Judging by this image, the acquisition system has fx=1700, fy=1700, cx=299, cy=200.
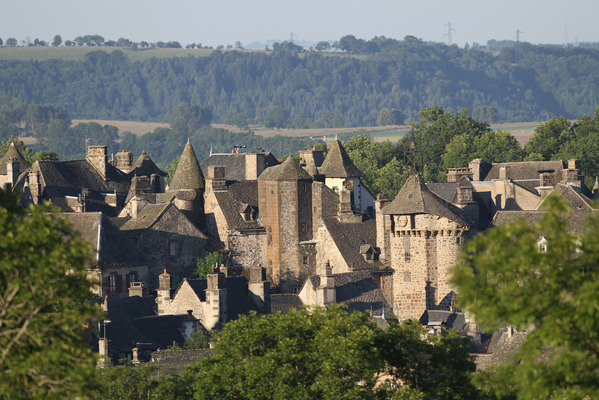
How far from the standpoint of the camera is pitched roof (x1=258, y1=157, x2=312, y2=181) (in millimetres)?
104562

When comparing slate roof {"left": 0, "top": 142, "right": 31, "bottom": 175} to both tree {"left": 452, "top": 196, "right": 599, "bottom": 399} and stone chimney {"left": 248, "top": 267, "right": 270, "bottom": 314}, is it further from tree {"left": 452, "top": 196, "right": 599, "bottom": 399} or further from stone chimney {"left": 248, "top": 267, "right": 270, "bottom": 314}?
tree {"left": 452, "top": 196, "right": 599, "bottom": 399}

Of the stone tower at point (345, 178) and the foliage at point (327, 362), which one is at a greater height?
the stone tower at point (345, 178)

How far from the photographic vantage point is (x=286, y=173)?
10469 centimetres

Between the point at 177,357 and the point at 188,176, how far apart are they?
4121 cm

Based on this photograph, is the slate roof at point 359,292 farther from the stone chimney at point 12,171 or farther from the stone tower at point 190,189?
the stone chimney at point 12,171

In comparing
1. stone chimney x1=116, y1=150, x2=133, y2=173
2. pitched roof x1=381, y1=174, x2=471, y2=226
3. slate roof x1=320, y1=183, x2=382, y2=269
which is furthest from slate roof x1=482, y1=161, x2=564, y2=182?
pitched roof x1=381, y1=174, x2=471, y2=226

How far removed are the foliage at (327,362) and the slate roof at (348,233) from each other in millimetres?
44537

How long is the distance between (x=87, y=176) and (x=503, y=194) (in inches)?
1165

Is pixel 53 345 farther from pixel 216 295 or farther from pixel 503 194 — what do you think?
pixel 503 194

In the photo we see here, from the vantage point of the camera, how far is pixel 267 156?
12500 centimetres

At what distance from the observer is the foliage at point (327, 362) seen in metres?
49.9

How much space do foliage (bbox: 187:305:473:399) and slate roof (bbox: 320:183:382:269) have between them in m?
44.5

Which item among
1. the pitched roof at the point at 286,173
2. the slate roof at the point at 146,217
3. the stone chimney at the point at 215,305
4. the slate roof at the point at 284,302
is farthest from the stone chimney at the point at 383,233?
the stone chimney at the point at 215,305

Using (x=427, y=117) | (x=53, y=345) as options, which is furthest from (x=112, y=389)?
(x=427, y=117)
